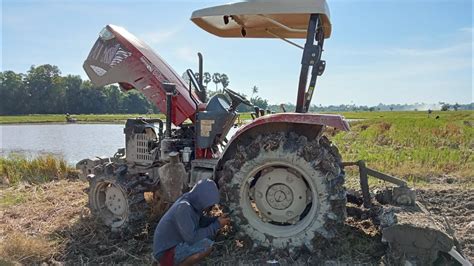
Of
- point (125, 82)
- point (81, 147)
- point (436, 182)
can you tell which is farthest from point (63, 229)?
point (81, 147)

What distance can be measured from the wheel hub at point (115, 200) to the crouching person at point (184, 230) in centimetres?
151

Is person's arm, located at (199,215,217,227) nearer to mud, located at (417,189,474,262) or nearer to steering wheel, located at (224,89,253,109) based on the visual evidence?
steering wheel, located at (224,89,253,109)

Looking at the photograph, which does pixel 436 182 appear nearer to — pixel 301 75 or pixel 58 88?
pixel 301 75

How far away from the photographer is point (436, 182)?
291 inches

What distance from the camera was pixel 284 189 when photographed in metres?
4.11

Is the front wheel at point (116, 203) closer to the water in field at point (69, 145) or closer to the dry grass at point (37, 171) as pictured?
the water in field at point (69, 145)

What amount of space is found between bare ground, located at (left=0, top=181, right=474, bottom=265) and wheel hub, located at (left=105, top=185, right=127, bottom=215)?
10.0 inches

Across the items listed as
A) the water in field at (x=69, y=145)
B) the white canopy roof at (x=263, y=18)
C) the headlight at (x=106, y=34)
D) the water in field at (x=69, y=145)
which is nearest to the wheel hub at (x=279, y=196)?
the water in field at (x=69, y=145)

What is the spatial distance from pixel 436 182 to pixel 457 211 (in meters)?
2.40

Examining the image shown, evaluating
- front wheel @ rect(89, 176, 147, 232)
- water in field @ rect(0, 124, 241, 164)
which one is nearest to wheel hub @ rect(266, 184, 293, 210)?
water in field @ rect(0, 124, 241, 164)

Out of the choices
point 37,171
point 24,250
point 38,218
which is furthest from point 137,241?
point 37,171

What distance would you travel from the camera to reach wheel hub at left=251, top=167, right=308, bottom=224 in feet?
13.4

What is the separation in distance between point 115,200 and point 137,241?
2.14 ft

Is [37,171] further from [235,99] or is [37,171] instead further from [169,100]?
[235,99]
